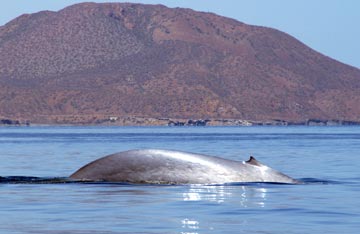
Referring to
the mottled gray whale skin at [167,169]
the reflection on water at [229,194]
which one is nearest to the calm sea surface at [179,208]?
the reflection on water at [229,194]

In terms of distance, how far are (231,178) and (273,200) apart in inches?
74.6

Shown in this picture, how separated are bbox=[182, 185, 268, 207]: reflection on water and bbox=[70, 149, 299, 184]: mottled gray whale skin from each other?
0.80ft

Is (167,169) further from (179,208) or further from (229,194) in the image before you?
(179,208)

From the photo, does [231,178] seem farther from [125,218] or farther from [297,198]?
[125,218]

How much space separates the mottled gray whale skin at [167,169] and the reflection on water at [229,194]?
0.80ft

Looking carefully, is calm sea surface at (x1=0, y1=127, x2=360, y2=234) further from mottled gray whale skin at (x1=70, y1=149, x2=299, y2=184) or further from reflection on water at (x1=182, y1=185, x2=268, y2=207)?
mottled gray whale skin at (x1=70, y1=149, x2=299, y2=184)

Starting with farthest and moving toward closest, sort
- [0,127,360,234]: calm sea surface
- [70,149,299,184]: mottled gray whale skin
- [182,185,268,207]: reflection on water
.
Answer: [70,149,299,184]: mottled gray whale skin < [182,185,268,207]: reflection on water < [0,127,360,234]: calm sea surface

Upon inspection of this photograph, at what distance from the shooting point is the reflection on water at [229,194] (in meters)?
18.8

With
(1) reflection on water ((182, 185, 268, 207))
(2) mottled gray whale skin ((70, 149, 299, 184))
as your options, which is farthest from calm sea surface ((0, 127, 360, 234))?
(2) mottled gray whale skin ((70, 149, 299, 184))

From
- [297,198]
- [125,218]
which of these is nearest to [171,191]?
[297,198]

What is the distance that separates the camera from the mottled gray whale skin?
20.3 m

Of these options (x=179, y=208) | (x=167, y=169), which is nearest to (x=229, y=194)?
(x=167, y=169)

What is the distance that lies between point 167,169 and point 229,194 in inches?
59.0

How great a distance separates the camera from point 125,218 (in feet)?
52.1
